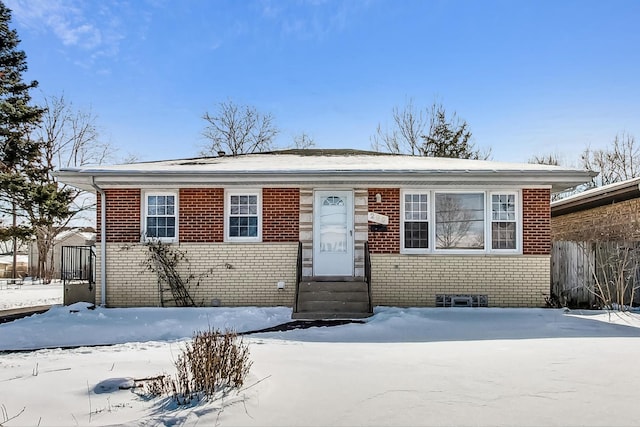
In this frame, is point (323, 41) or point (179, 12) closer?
point (179, 12)

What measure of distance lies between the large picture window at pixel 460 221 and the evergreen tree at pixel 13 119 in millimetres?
13665

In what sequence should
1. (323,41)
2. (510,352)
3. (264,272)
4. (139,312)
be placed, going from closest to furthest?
(510,352), (139,312), (264,272), (323,41)

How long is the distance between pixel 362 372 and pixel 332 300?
456cm

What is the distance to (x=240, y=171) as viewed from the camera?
1066 centimetres

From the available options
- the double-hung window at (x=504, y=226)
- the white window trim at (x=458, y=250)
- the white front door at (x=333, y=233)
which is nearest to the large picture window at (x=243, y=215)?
the white front door at (x=333, y=233)

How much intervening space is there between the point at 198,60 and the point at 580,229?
46.1ft

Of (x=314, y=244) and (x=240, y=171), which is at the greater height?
(x=240, y=171)

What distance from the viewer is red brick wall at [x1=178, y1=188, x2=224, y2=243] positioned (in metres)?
11.1

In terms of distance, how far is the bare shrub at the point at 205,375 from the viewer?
4539mm

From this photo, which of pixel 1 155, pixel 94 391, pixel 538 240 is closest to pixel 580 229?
pixel 538 240

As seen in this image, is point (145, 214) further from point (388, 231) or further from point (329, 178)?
point (388, 231)

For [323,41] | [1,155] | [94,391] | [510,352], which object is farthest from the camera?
[1,155]

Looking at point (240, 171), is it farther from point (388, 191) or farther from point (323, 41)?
point (323, 41)

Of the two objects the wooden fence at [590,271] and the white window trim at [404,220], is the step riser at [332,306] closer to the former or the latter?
the white window trim at [404,220]
